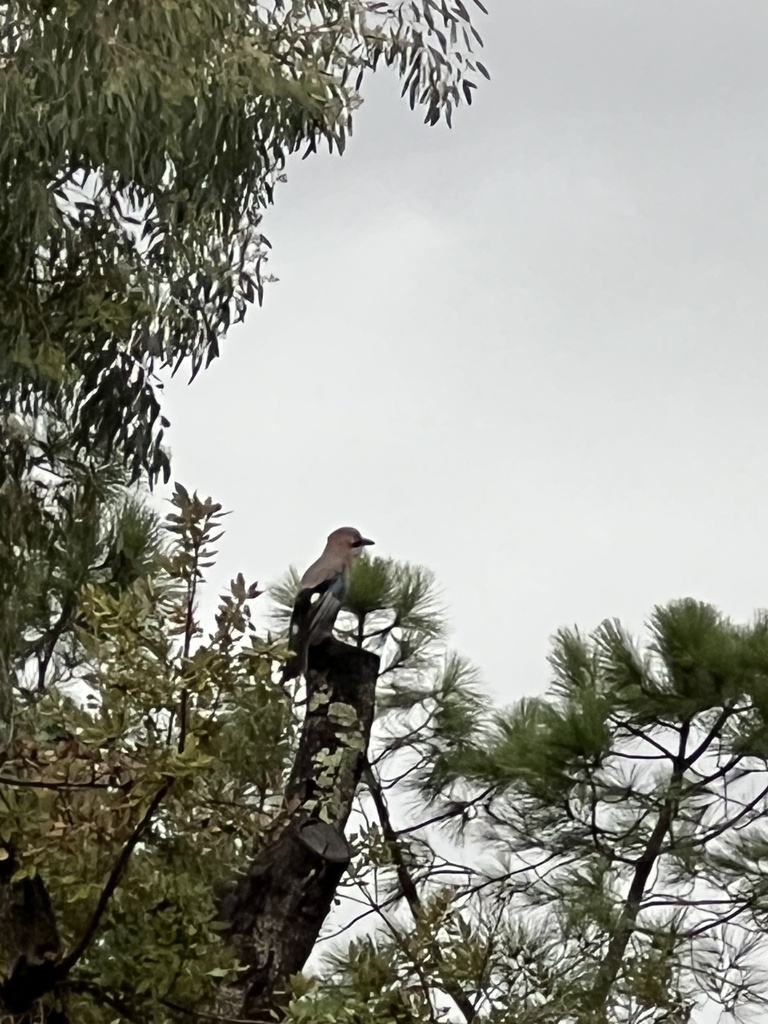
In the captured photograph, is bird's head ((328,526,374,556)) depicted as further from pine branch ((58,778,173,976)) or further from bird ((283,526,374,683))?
pine branch ((58,778,173,976))

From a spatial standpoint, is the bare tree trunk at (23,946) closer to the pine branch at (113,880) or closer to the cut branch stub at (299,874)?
the pine branch at (113,880)

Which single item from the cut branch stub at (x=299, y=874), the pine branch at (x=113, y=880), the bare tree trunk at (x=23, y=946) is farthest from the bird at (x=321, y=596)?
the bare tree trunk at (x=23, y=946)

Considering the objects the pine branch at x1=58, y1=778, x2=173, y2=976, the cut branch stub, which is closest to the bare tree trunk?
the pine branch at x1=58, y1=778, x2=173, y2=976

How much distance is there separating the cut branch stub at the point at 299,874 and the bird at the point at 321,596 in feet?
0.47

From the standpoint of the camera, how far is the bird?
312cm

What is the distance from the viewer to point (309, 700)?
122 inches

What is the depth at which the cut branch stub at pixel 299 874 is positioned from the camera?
112 inches

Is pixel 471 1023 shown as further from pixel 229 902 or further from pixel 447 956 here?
pixel 229 902

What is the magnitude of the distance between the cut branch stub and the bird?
0.47 feet

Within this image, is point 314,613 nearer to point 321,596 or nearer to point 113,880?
point 321,596

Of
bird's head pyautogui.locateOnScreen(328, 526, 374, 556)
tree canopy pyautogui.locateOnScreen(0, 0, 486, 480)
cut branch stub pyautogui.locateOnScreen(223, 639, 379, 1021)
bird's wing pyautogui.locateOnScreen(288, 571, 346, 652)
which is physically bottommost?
cut branch stub pyautogui.locateOnScreen(223, 639, 379, 1021)

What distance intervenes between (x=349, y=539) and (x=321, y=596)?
28cm

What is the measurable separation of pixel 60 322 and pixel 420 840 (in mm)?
2379

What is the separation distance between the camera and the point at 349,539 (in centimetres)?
349
